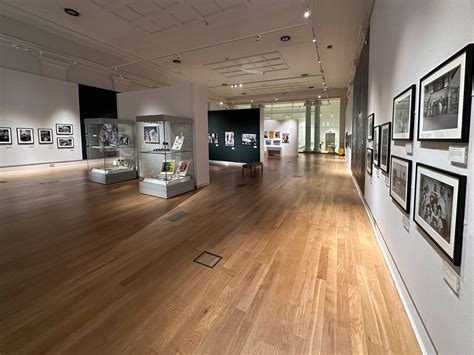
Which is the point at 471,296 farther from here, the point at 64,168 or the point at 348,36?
the point at 64,168

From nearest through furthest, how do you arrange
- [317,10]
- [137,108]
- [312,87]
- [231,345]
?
[231,345], [317,10], [137,108], [312,87]

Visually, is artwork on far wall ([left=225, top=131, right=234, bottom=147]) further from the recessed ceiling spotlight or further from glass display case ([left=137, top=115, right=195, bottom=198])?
the recessed ceiling spotlight

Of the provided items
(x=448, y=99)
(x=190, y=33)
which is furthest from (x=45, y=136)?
(x=448, y=99)

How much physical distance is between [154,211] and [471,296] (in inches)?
193

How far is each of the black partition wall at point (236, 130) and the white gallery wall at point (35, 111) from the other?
7.25 m

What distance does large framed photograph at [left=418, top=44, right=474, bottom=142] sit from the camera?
3.95 feet

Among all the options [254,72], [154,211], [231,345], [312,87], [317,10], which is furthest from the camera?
[312,87]

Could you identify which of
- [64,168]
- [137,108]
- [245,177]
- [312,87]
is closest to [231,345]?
[245,177]

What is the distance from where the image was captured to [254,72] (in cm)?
1287

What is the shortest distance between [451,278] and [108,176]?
8.76 meters

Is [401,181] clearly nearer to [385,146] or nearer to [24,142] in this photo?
[385,146]

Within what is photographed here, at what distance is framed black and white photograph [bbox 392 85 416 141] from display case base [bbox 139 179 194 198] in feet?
16.9

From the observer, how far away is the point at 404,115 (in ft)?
7.65

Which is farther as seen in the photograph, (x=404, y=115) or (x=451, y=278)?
(x=404, y=115)
